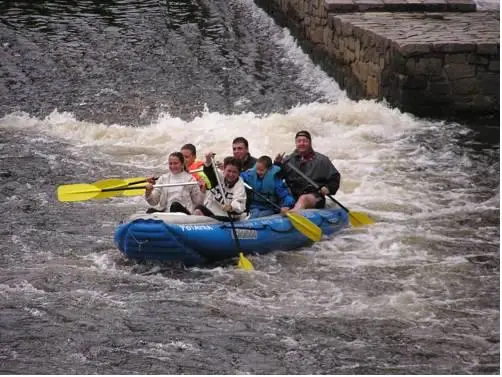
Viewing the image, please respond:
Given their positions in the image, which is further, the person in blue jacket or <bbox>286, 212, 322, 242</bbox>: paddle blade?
the person in blue jacket

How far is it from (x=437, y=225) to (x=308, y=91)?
6.28 m

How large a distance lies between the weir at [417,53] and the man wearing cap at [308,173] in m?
4.06

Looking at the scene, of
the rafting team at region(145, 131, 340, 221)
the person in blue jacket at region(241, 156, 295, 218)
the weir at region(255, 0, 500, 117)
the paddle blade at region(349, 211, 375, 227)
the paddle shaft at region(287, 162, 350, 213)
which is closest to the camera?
the rafting team at region(145, 131, 340, 221)

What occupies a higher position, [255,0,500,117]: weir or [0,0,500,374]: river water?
[255,0,500,117]: weir

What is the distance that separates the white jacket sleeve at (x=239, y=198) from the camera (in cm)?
968

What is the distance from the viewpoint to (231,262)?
9734mm

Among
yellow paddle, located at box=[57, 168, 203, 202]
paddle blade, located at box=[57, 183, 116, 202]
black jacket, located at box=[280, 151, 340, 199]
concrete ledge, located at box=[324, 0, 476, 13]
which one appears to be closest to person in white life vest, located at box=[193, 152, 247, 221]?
yellow paddle, located at box=[57, 168, 203, 202]

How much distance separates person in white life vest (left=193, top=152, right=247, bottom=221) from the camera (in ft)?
32.1

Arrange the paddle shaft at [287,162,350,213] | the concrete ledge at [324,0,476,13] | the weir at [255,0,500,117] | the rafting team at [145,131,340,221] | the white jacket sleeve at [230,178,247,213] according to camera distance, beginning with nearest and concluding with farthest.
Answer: the white jacket sleeve at [230,178,247,213], the rafting team at [145,131,340,221], the paddle shaft at [287,162,350,213], the weir at [255,0,500,117], the concrete ledge at [324,0,476,13]

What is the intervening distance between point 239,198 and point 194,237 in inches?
25.5

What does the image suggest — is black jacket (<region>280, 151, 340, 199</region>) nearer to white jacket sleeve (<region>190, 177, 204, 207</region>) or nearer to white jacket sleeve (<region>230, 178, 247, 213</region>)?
white jacket sleeve (<region>230, 178, 247, 213</region>)

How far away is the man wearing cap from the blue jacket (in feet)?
0.62

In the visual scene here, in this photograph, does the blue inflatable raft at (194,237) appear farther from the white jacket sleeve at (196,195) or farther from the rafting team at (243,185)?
the white jacket sleeve at (196,195)

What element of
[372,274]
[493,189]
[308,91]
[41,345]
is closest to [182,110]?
[308,91]
